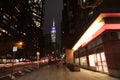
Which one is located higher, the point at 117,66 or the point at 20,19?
the point at 20,19

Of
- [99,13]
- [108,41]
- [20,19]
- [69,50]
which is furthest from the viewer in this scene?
[20,19]

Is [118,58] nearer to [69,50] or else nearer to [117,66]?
[117,66]

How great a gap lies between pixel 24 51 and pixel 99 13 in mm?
78907

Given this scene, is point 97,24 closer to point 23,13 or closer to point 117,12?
point 117,12

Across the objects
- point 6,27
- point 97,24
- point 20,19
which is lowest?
point 97,24

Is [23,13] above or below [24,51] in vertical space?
above

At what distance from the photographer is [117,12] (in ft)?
54.6

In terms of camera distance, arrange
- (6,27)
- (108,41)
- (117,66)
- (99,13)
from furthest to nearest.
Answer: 1. (6,27)
2. (108,41)
3. (117,66)
4. (99,13)

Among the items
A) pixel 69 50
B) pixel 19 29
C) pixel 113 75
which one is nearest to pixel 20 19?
pixel 19 29

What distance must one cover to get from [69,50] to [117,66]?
55.1 m

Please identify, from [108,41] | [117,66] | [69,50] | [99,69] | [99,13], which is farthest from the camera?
[69,50]

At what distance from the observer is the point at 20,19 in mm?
91438

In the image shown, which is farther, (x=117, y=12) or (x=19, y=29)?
(x=19, y=29)

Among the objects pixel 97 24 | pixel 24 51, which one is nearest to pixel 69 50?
pixel 24 51
